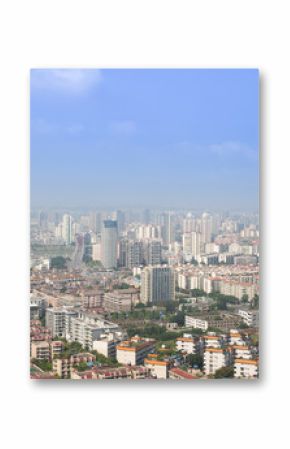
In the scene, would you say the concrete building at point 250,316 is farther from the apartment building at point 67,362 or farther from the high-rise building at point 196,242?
the apartment building at point 67,362

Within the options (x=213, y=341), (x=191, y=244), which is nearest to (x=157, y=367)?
(x=213, y=341)

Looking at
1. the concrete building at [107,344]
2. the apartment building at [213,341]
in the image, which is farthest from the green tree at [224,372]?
the concrete building at [107,344]

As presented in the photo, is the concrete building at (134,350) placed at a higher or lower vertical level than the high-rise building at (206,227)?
lower

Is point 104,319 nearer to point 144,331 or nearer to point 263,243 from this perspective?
point 144,331

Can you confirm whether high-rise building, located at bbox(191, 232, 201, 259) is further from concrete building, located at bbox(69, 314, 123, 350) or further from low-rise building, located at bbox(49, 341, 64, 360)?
low-rise building, located at bbox(49, 341, 64, 360)

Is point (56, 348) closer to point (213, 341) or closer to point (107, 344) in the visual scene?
point (107, 344)

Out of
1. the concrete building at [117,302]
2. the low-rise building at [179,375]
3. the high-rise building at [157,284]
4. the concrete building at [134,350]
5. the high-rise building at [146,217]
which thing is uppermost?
the high-rise building at [146,217]
